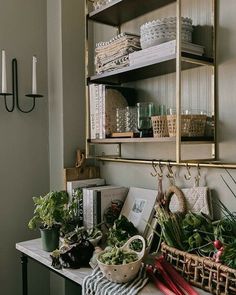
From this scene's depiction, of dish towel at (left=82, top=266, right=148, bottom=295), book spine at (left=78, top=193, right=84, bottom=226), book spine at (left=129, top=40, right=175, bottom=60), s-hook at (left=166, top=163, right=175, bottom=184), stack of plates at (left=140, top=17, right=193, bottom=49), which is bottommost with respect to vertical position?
dish towel at (left=82, top=266, right=148, bottom=295)

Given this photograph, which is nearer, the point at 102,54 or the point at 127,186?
the point at 102,54

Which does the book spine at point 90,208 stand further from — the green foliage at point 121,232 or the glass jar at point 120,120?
the glass jar at point 120,120

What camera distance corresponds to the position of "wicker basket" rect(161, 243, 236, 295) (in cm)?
106

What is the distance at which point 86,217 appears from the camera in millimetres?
1827

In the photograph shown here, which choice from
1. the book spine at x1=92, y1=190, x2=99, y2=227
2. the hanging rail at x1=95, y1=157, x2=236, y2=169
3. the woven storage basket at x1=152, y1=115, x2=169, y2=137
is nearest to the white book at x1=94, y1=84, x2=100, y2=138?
the hanging rail at x1=95, y1=157, x2=236, y2=169

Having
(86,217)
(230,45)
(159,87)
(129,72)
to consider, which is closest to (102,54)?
(129,72)

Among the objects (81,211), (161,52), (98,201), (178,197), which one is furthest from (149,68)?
(81,211)

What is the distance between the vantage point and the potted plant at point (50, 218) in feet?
5.29

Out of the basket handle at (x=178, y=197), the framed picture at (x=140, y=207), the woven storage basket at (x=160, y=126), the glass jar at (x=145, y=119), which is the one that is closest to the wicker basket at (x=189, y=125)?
the woven storage basket at (x=160, y=126)

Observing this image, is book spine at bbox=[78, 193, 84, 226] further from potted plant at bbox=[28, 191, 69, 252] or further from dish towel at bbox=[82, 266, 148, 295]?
dish towel at bbox=[82, 266, 148, 295]

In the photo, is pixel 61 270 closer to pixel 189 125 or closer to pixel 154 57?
pixel 189 125

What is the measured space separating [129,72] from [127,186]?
63 cm

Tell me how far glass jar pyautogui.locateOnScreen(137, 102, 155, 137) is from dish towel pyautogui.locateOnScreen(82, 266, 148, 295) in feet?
1.98

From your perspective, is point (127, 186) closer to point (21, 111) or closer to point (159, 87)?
point (159, 87)
